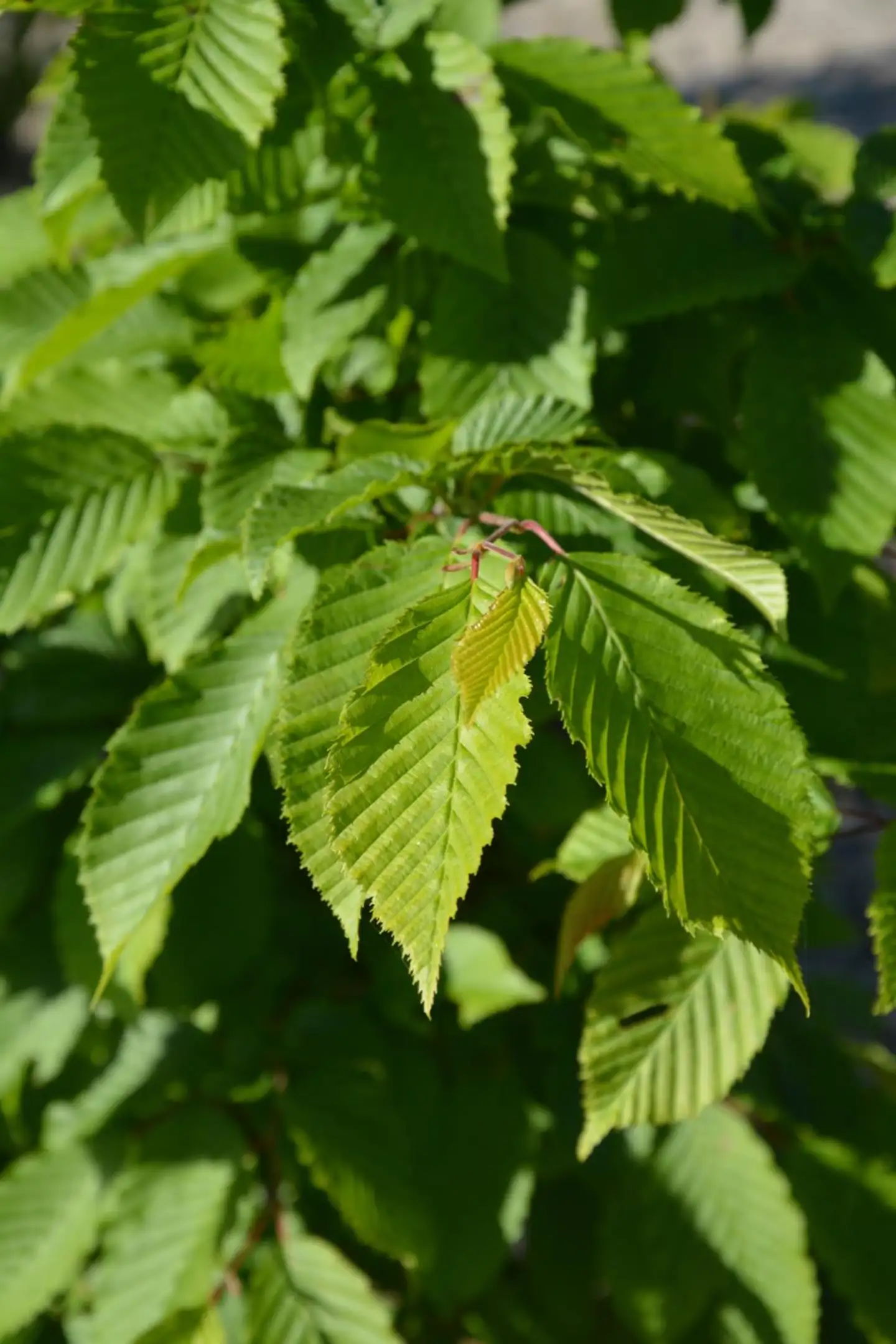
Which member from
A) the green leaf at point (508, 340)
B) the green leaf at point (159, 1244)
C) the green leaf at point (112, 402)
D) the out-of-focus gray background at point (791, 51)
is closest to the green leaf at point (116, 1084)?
the green leaf at point (159, 1244)

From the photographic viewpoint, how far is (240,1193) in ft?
3.75

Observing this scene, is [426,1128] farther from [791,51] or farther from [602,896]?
[791,51]

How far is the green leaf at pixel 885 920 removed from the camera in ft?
2.46

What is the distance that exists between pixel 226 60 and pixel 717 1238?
112cm

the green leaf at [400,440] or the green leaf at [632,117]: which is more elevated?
the green leaf at [632,117]

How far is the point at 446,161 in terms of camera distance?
874 millimetres

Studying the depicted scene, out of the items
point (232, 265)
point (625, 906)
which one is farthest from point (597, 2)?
point (625, 906)

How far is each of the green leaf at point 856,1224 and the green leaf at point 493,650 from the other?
2.81 ft

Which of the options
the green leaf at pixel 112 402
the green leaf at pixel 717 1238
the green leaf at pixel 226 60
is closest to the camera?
the green leaf at pixel 226 60

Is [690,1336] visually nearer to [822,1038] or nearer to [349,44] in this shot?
[822,1038]

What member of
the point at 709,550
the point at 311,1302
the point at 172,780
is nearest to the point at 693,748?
the point at 709,550

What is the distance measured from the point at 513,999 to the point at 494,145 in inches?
30.2

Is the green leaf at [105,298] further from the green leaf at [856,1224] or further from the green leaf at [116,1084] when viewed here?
the green leaf at [856,1224]

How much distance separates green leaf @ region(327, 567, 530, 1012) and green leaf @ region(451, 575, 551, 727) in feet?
0.05
